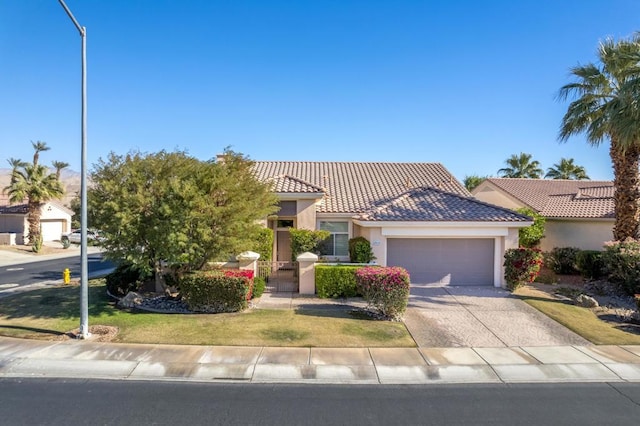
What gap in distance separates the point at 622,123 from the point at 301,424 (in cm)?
1560

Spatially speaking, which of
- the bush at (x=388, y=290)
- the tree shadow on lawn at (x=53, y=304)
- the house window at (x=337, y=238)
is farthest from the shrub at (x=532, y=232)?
the tree shadow on lawn at (x=53, y=304)

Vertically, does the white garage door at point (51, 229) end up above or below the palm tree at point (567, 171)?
below

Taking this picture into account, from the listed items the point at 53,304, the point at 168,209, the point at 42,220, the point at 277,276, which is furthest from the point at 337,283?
the point at 42,220

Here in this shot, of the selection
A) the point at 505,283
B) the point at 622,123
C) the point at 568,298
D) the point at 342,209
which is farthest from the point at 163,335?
the point at 622,123

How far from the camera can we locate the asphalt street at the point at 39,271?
59.3 feet

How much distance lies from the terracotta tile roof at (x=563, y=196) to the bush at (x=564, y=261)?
9.18ft

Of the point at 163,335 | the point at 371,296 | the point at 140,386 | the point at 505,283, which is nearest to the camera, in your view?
the point at 140,386

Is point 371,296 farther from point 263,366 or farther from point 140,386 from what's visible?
point 140,386

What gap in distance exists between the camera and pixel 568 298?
1377 centimetres

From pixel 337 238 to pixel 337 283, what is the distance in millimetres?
5284

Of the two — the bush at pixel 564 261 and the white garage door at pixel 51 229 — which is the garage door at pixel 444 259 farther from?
the white garage door at pixel 51 229

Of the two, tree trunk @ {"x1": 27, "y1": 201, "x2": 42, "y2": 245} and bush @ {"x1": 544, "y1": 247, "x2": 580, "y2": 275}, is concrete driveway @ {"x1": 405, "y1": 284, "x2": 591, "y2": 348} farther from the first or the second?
tree trunk @ {"x1": 27, "y1": 201, "x2": 42, "y2": 245}

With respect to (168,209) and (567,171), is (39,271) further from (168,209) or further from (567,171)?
(567,171)

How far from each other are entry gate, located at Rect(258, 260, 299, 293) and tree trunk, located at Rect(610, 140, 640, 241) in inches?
542
